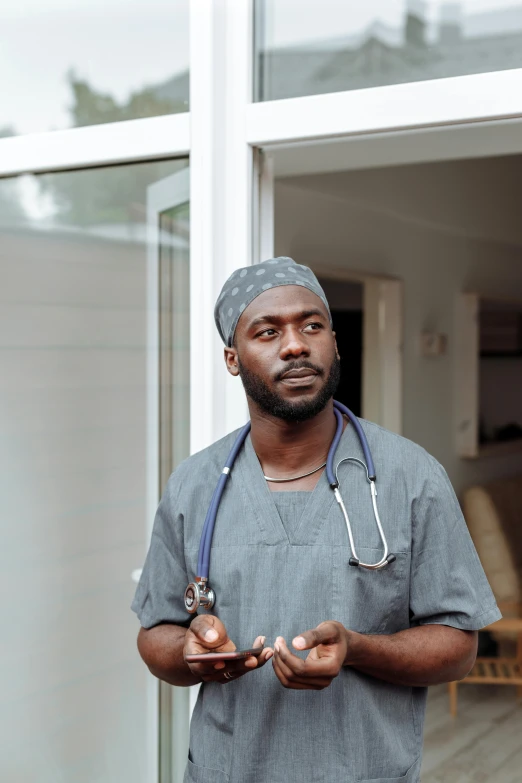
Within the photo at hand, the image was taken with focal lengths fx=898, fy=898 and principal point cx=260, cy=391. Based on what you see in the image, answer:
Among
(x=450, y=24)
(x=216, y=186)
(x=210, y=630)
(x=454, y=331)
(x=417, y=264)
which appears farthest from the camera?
(x=454, y=331)

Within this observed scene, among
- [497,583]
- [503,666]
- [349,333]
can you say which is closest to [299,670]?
[497,583]

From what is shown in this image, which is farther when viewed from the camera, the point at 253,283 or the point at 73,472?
the point at 73,472

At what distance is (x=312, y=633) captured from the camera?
3.74 ft

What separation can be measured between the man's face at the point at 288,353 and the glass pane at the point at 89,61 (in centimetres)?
78

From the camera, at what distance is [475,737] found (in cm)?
358

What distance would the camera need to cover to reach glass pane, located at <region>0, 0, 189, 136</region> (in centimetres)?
201

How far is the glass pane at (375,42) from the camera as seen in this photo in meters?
1.63

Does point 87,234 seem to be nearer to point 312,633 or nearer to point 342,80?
point 342,80

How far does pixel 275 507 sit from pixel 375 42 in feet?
3.10

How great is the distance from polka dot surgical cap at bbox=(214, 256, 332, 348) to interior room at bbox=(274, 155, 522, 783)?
6.70 ft

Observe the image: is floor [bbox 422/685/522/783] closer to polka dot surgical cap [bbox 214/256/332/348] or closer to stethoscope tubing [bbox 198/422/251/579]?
stethoscope tubing [bbox 198/422/251/579]

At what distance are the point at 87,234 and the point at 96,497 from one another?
642 millimetres

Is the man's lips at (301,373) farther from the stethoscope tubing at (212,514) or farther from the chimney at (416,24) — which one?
the chimney at (416,24)

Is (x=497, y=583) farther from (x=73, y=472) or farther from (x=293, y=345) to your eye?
(x=293, y=345)
